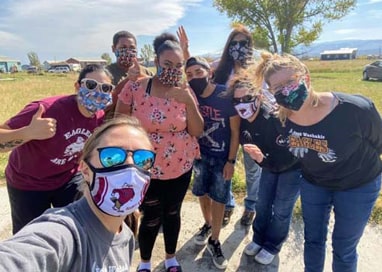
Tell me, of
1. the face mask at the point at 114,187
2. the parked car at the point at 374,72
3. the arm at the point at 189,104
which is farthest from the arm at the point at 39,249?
the parked car at the point at 374,72

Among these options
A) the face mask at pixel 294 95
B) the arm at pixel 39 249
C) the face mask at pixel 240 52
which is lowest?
the arm at pixel 39 249

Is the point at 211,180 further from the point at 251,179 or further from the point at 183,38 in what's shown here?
the point at 183,38

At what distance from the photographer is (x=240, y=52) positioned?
3.72 m

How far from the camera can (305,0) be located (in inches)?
619

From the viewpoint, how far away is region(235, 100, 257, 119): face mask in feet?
9.48

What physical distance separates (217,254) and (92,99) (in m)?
1.81

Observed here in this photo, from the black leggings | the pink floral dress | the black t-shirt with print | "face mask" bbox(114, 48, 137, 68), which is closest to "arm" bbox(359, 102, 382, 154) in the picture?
the black t-shirt with print

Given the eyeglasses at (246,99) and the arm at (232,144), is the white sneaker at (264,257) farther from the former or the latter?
the eyeglasses at (246,99)

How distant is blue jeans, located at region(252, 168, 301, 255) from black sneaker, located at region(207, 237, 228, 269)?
40 cm

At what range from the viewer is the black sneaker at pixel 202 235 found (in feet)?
11.9

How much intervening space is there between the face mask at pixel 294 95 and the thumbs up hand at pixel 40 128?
4.94 ft

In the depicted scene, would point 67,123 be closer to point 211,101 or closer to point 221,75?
point 211,101

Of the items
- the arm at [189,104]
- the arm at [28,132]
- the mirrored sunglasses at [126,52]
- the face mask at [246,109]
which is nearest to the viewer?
the arm at [28,132]

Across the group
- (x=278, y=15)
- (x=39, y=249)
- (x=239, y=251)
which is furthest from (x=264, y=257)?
(x=278, y=15)
